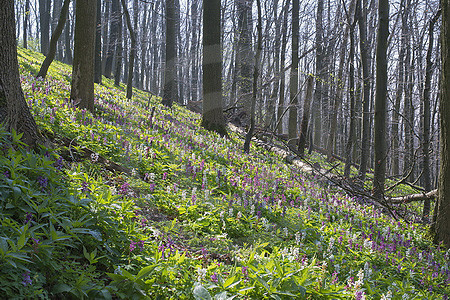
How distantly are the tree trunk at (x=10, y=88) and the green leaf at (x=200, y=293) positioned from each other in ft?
8.86

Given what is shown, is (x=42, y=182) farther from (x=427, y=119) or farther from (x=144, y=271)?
(x=427, y=119)

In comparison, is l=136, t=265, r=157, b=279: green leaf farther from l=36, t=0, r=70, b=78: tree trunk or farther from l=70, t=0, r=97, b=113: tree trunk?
l=36, t=0, r=70, b=78: tree trunk

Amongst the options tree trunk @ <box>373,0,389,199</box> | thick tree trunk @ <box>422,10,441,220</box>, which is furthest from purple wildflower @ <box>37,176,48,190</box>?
thick tree trunk @ <box>422,10,441,220</box>

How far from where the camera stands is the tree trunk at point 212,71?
38.5ft

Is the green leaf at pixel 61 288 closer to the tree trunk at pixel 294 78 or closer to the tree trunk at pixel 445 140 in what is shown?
the tree trunk at pixel 445 140

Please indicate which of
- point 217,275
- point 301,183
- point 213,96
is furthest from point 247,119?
point 217,275

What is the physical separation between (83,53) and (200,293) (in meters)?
7.28

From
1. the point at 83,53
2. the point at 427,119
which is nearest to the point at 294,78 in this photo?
the point at 427,119

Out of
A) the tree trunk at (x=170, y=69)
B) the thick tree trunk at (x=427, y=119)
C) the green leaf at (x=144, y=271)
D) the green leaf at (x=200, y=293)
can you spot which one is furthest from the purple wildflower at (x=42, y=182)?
the tree trunk at (x=170, y=69)

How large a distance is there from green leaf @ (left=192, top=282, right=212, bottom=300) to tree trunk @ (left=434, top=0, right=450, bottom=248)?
217 inches

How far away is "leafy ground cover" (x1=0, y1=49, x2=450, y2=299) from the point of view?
7.70 ft

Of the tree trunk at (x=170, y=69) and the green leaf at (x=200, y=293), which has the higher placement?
the tree trunk at (x=170, y=69)

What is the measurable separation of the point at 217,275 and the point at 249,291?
0.31 m

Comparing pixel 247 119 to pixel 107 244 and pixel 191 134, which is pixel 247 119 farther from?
pixel 107 244
